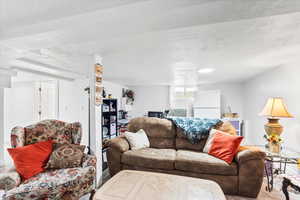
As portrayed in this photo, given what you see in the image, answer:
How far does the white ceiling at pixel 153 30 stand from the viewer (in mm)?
1067

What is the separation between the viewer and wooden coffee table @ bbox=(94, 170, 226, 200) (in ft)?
4.27

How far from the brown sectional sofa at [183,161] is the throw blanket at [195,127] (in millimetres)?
A: 113

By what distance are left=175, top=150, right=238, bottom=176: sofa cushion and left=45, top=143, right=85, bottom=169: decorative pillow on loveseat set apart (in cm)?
139

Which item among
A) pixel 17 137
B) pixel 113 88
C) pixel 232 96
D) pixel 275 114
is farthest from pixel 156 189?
pixel 232 96

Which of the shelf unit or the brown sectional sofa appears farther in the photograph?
the shelf unit

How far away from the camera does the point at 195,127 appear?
2.67 meters

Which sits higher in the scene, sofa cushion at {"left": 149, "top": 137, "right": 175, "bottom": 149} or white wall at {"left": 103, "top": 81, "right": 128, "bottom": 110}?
white wall at {"left": 103, "top": 81, "right": 128, "bottom": 110}

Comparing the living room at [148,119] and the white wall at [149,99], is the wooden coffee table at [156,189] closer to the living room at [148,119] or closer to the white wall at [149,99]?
Answer: the living room at [148,119]

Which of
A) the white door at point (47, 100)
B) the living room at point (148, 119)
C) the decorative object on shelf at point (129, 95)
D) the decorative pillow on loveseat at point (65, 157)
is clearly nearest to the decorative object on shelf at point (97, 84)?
the living room at point (148, 119)

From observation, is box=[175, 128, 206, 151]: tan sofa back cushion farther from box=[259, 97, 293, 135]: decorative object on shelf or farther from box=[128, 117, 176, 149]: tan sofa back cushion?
box=[259, 97, 293, 135]: decorative object on shelf

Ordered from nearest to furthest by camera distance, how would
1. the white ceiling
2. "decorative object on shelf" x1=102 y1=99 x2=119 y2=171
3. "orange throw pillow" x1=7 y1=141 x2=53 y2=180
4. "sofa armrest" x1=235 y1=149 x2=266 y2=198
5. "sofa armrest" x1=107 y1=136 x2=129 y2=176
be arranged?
the white ceiling
"orange throw pillow" x1=7 y1=141 x2=53 y2=180
"sofa armrest" x1=235 y1=149 x2=266 y2=198
"sofa armrest" x1=107 y1=136 x2=129 y2=176
"decorative object on shelf" x1=102 y1=99 x2=119 y2=171

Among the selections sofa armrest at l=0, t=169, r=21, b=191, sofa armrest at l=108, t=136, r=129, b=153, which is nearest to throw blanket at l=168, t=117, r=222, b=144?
sofa armrest at l=108, t=136, r=129, b=153

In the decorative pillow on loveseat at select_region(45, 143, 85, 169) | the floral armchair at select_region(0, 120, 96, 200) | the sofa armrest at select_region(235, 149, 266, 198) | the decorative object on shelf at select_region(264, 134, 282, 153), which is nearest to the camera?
the floral armchair at select_region(0, 120, 96, 200)

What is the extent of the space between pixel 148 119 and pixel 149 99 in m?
3.33
